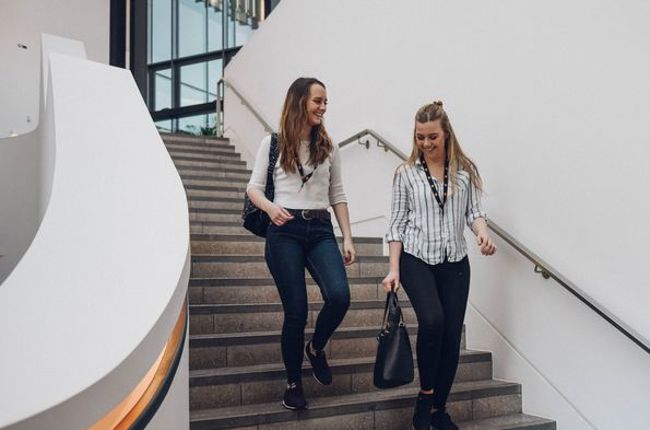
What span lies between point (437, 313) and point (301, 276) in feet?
1.97

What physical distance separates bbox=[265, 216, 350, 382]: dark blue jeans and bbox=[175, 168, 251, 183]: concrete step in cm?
442

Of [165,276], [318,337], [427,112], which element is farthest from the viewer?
[427,112]

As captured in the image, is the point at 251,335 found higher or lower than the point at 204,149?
lower

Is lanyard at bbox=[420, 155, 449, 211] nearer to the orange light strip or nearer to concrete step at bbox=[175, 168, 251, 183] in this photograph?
the orange light strip

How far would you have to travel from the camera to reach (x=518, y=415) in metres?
3.36

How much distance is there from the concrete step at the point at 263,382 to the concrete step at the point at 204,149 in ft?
17.7

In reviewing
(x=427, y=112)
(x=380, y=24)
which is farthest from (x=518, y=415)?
(x=380, y=24)

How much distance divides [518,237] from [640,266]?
0.78 m

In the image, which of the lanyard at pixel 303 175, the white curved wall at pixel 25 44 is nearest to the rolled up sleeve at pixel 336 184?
the lanyard at pixel 303 175

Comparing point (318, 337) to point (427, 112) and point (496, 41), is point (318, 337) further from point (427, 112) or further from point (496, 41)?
point (496, 41)

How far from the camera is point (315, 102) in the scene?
2752 millimetres

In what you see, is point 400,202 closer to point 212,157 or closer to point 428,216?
point 428,216

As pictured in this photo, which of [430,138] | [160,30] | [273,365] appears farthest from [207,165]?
[160,30]

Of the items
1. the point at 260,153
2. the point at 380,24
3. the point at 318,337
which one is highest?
the point at 380,24
